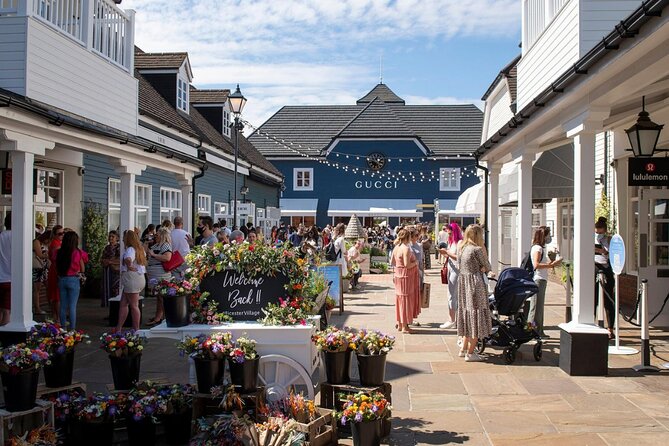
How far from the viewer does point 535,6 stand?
13430mm

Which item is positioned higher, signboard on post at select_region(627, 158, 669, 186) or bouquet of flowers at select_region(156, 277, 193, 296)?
signboard on post at select_region(627, 158, 669, 186)

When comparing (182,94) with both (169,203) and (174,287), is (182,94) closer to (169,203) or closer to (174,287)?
(169,203)

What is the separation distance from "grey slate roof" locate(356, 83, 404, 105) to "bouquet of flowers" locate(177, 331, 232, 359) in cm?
4912

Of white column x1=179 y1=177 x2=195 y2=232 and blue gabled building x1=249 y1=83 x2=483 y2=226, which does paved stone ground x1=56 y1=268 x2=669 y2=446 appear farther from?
blue gabled building x1=249 y1=83 x2=483 y2=226

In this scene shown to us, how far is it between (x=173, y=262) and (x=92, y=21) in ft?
15.1

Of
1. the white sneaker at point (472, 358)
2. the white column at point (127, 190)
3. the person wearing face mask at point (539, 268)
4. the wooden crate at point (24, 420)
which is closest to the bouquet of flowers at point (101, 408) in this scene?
the wooden crate at point (24, 420)

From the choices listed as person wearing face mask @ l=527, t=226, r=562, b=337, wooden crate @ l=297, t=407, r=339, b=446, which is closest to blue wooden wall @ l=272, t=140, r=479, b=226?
person wearing face mask @ l=527, t=226, r=562, b=337

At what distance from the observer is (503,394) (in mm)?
6918

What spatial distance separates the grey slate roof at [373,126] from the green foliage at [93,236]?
2952 centimetres

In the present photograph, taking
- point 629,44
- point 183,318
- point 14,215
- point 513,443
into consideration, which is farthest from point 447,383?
point 14,215

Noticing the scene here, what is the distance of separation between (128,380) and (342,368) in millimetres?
1805

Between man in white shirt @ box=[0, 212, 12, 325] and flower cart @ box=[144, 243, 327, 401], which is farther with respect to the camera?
man in white shirt @ box=[0, 212, 12, 325]

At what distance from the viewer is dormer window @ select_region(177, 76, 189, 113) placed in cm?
2250

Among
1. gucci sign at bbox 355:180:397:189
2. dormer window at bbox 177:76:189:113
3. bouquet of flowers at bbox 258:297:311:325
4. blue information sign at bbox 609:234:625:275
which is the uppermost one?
dormer window at bbox 177:76:189:113
